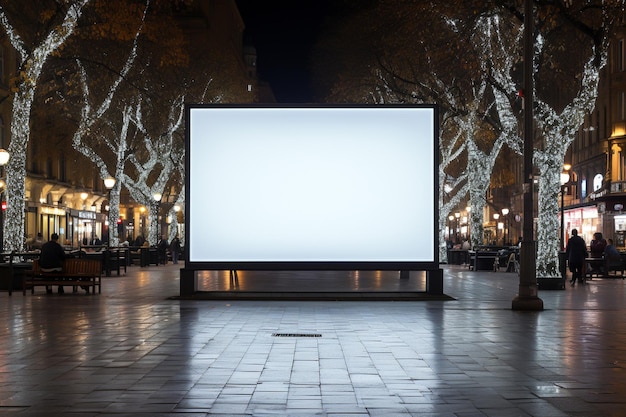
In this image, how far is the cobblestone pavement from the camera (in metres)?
8.02

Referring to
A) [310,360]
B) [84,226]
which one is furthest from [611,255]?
[84,226]

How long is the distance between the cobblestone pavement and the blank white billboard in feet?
6.27

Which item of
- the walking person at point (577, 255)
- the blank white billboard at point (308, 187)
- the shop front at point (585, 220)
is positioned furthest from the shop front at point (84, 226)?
the blank white billboard at point (308, 187)

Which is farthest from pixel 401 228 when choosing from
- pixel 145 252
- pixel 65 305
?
pixel 145 252

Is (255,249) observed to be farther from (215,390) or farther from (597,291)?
(215,390)

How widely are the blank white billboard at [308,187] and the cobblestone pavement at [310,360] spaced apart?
191cm

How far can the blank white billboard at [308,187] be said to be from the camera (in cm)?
2078

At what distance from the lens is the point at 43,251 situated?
75.5 ft

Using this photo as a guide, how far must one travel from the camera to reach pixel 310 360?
10805mm

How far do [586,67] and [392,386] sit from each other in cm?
1814

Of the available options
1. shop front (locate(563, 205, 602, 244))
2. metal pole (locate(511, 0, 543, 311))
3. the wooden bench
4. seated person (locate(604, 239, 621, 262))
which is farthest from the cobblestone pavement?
shop front (locate(563, 205, 602, 244))

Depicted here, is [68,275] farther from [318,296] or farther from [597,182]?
[597,182]

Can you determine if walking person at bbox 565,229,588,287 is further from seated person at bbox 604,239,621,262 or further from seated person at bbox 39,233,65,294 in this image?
seated person at bbox 39,233,65,294

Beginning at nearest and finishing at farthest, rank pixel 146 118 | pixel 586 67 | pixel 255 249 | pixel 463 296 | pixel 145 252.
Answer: pixel 255 249, pixel 463 296, pixel 586 67, pixel 145 252, pixel 146 118
